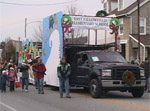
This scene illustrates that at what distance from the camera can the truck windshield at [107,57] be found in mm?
13594

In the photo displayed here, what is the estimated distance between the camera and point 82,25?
15.3 meters

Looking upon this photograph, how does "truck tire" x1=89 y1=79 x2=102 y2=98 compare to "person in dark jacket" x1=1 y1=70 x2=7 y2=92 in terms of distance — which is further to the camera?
"person in dark jacket" x1=1 y1=70 x2=7 y2=92

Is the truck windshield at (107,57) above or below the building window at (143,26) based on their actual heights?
below

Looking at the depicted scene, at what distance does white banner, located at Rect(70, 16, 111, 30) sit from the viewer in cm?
1511

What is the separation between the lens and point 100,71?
492 inches

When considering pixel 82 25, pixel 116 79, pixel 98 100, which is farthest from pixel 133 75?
pixel 82 25

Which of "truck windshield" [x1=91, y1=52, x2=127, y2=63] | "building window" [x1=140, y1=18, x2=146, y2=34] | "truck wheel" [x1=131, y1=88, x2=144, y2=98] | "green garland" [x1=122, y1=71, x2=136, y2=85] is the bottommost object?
"truck wheel" [x1=131, y1=88, x2=144, y2=98]

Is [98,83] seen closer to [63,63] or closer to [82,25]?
[63,63]

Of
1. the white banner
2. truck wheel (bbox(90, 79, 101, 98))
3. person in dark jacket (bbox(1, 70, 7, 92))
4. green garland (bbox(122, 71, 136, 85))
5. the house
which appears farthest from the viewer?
the house

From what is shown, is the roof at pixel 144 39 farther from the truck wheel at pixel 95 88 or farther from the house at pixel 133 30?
the truck wheel at pixel 95 88

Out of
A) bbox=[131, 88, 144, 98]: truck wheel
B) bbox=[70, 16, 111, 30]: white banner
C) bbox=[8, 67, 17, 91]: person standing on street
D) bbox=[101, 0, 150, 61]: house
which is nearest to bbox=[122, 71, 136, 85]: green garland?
bbox=[131, 88, 144, 98]: truck wheel

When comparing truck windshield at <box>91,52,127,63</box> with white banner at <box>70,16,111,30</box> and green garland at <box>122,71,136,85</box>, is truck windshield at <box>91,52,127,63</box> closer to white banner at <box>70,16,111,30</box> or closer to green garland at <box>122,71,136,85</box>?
green garland at <box>122,71,136,85</box>

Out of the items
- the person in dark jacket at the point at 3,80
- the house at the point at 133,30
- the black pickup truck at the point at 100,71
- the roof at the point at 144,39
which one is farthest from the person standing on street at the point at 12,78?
the roof at the point at 144,39

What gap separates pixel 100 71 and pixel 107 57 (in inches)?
59.4
